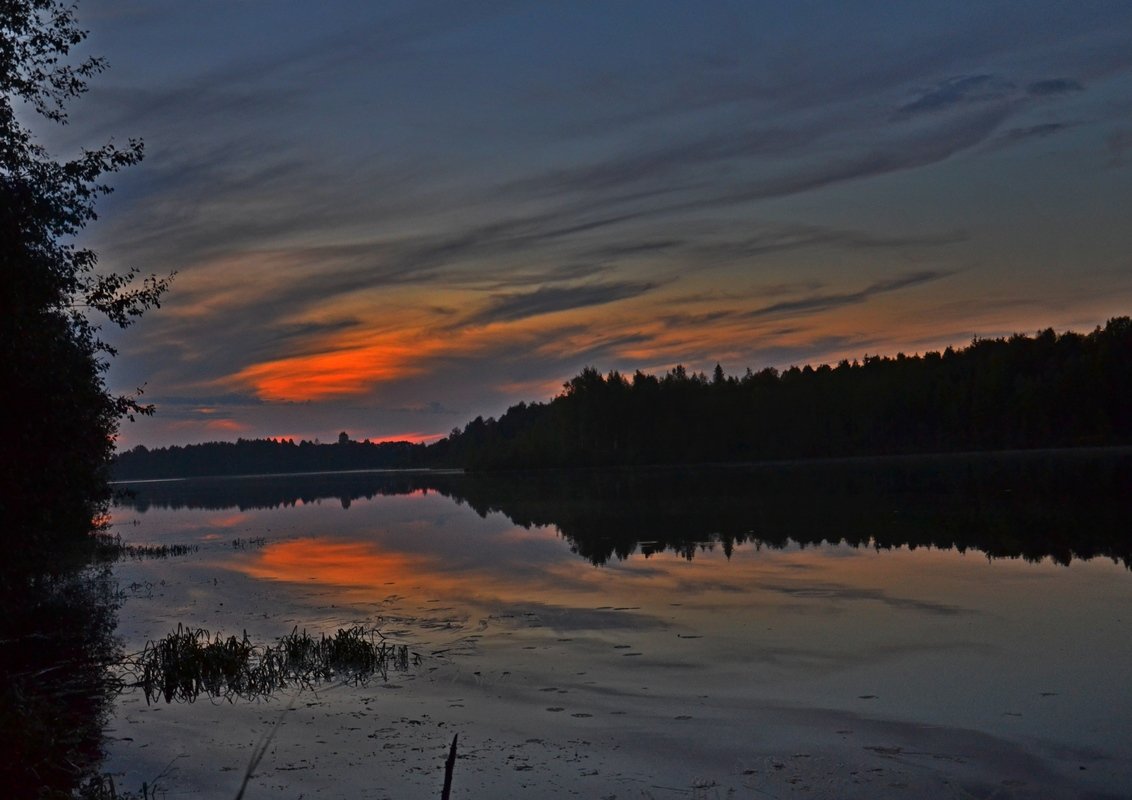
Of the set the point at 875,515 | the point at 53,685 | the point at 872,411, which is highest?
the point at 872,411

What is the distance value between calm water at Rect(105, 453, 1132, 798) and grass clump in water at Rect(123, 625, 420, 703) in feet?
2.20

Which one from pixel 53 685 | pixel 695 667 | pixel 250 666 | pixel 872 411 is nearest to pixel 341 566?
pixel 250 666

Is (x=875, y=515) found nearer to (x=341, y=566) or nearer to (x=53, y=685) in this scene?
(x=341, y=566)

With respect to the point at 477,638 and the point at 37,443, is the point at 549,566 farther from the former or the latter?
the point at 37,443

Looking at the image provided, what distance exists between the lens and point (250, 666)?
19406mm

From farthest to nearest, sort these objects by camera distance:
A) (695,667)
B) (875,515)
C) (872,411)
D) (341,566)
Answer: (872,411), (875,515), (341,566), (695,667)

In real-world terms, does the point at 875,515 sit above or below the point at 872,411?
below

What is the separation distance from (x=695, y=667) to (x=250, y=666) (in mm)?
8770

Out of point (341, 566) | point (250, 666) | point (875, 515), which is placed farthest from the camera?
point (875, 515)

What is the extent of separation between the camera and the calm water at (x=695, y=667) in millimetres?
12539

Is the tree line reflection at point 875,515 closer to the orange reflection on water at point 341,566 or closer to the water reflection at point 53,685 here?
the water reflection at point 53,685

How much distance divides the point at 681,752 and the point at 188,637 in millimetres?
11634

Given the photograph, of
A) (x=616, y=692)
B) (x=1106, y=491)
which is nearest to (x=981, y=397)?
(x=1106, y=491)

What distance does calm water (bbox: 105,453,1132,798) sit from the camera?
12539mm
